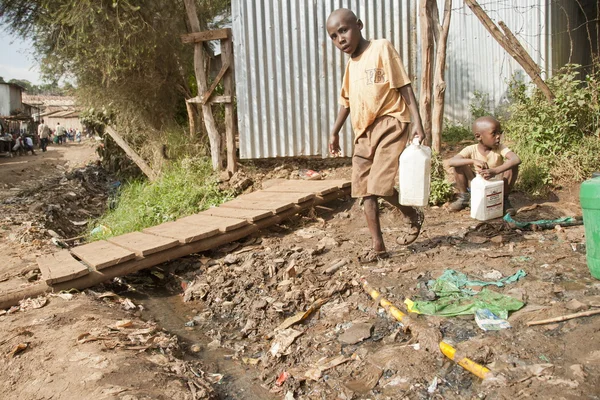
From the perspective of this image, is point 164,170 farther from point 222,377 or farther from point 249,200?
point 222,377

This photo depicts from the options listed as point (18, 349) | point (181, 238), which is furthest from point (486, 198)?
point (18, 349)

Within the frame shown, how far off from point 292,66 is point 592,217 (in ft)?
16.1

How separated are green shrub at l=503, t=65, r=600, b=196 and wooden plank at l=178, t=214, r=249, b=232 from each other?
305 cm

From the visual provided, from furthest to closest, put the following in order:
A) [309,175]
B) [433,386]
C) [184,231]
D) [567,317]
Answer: [309,175], [184,231], [567,317], [433,386]

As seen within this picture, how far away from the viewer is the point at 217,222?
17.2 feet

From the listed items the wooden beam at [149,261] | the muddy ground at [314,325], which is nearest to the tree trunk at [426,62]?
the muddy ground at [314,325]

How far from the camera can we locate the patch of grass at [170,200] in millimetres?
6758

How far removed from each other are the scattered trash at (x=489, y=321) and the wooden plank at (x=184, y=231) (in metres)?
2.83

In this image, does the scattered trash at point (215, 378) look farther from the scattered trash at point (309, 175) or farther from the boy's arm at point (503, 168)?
the scattered trash at point (309, 175)

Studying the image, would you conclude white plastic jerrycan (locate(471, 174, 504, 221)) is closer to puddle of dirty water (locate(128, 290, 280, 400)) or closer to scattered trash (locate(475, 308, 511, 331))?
scattered trash (locate(475, 308, 511, 331))

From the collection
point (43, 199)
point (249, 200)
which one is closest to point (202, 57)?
point (249, 200)

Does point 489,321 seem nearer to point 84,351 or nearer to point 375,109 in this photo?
point 375,109

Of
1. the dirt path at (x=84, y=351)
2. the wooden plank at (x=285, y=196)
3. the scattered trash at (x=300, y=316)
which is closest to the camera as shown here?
the dirt path at (x=84, y=351)

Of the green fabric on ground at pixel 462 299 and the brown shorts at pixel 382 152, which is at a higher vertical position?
the brown shorts at pixel 382 152
